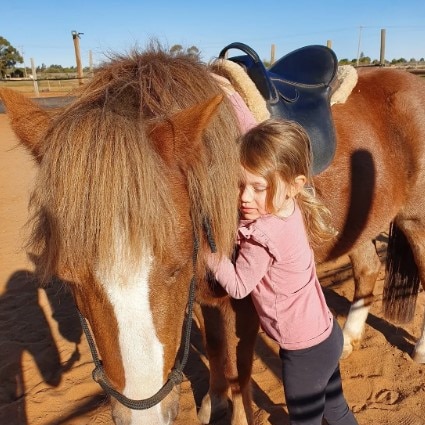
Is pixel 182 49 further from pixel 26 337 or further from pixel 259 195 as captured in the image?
pixel 26 337

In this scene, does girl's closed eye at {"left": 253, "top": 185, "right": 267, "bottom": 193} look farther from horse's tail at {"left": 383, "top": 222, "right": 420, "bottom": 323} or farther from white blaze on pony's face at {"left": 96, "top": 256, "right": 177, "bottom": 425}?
horse's tail at {"left": 383, "top": 222, "right": 420, "bottom": 323}

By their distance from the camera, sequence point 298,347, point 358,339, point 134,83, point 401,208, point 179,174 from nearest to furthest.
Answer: point 179,174 < point 134,83 < point 298,347 < point 401,208 < point 358,339

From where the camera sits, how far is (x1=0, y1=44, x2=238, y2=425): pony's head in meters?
1.08

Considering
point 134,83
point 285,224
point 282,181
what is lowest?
point 285,224

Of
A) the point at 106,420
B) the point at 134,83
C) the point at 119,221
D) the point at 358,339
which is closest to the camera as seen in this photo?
the point at 119,221

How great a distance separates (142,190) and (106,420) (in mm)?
1865

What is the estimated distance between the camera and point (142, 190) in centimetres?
109

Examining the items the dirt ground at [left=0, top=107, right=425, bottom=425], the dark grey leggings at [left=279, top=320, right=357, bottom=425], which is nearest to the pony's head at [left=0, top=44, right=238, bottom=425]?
the dark grey leggings at [left=279, top=320, right=357, bottom=425]

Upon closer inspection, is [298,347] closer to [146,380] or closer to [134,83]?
[146,380]

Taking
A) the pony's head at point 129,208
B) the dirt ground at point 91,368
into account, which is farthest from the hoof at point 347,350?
the pony's head at point 129,208

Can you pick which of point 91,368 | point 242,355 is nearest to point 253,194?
point 242,355

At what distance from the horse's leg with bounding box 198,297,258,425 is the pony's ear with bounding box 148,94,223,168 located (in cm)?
86

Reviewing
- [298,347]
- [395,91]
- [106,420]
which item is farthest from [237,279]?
[395,91]

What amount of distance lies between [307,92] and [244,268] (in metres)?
1.15
